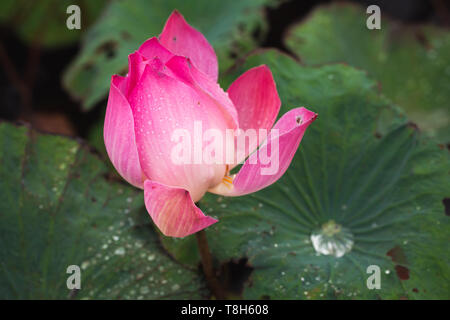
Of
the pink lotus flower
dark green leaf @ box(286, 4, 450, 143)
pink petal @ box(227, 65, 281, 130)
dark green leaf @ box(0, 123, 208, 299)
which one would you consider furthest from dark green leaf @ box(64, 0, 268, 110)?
the pink lotus flower

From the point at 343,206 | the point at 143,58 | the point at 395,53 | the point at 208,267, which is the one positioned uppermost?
the point at 395,53

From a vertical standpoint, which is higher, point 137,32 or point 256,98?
point 137,32

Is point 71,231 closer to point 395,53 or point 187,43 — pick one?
point 187,43

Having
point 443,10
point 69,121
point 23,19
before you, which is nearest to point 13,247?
point 69,121

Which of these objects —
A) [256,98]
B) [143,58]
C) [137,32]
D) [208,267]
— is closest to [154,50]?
[143,58]

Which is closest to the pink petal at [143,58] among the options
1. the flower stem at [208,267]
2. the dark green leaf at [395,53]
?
the flower stem at [208,267]
